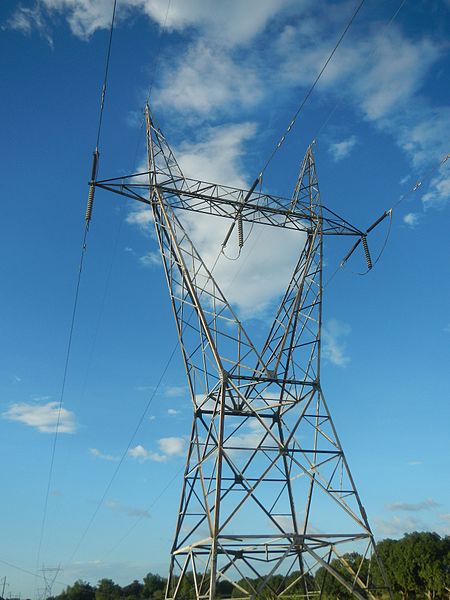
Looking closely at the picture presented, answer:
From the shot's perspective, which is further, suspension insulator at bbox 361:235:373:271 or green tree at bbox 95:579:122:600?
green tree at bbox 95:579:122:600

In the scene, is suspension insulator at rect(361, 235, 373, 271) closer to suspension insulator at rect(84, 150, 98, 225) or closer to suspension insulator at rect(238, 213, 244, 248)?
suspension insulator at rect(238, 213, 244, 248)

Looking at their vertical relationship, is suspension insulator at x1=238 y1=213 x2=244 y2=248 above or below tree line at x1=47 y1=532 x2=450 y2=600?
above

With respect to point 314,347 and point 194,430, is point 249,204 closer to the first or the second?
point 314,347

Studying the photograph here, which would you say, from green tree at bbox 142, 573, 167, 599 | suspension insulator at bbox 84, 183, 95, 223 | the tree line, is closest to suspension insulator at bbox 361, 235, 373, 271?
suspension insulator at bbox 84, 183, 95, 223

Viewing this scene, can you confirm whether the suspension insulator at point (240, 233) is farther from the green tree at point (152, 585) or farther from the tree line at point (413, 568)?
the green tree at point (152, 585)

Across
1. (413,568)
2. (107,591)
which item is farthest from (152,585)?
(413,568)

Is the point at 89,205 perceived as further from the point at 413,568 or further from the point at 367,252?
the point at 413,568

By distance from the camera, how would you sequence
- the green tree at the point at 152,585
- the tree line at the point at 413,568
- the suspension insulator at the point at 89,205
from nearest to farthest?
the suspension insulator at the point at 89,205 < the tree line at the point at 413,568 < the green tree at the point at 152,585

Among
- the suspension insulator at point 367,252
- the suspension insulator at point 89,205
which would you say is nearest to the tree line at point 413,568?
the suspension insulator at point 367,252

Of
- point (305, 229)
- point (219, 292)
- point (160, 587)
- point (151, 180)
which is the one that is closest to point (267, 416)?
point (219, 292)

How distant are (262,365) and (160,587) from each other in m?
115

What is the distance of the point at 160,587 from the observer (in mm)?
119500

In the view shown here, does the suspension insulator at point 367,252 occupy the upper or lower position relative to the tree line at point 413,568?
upper

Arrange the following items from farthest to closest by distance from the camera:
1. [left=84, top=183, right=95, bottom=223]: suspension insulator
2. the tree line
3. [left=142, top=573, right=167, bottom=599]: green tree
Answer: [left=142, top=573, right=167, bottom=599]: green tree → the tree line → [left=84, top=183, right=95, bottom=223]: suspension insulator
